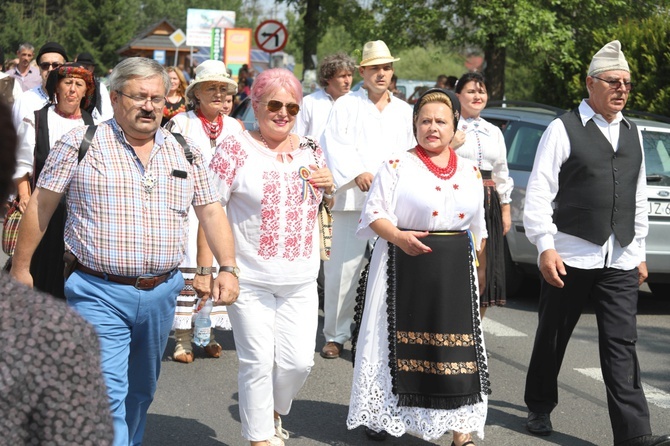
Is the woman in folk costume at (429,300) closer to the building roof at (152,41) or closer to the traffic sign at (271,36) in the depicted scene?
the traffic sign at (271,36)

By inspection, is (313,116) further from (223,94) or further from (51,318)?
(51,318)

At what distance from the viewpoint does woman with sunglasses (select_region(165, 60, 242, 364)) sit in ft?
24.3

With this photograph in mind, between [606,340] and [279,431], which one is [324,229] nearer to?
[279,431]

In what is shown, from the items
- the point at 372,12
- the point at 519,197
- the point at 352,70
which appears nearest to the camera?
the point at 352,70

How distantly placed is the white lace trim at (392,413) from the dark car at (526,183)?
4.56m

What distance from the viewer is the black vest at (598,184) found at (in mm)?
5664

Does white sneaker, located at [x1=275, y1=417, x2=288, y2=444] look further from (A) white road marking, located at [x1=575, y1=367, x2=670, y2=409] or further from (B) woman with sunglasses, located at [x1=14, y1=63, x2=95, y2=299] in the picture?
(A) white road marking, located at [x1=575, y1=367, x2=670, y2=409]

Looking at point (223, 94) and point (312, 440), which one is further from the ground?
point (223, 94)

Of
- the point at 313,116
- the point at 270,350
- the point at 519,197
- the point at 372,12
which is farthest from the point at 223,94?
the point at 372,12

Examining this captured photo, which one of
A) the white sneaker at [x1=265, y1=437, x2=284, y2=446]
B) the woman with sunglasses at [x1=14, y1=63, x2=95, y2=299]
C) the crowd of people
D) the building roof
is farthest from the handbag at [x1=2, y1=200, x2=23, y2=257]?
the building roof

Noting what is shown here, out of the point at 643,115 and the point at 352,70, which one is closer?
the point at 352,70

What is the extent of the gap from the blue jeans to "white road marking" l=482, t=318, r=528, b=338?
4.67 metres

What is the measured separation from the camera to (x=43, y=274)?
581 centimetres

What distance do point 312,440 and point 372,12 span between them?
62.6 ft
